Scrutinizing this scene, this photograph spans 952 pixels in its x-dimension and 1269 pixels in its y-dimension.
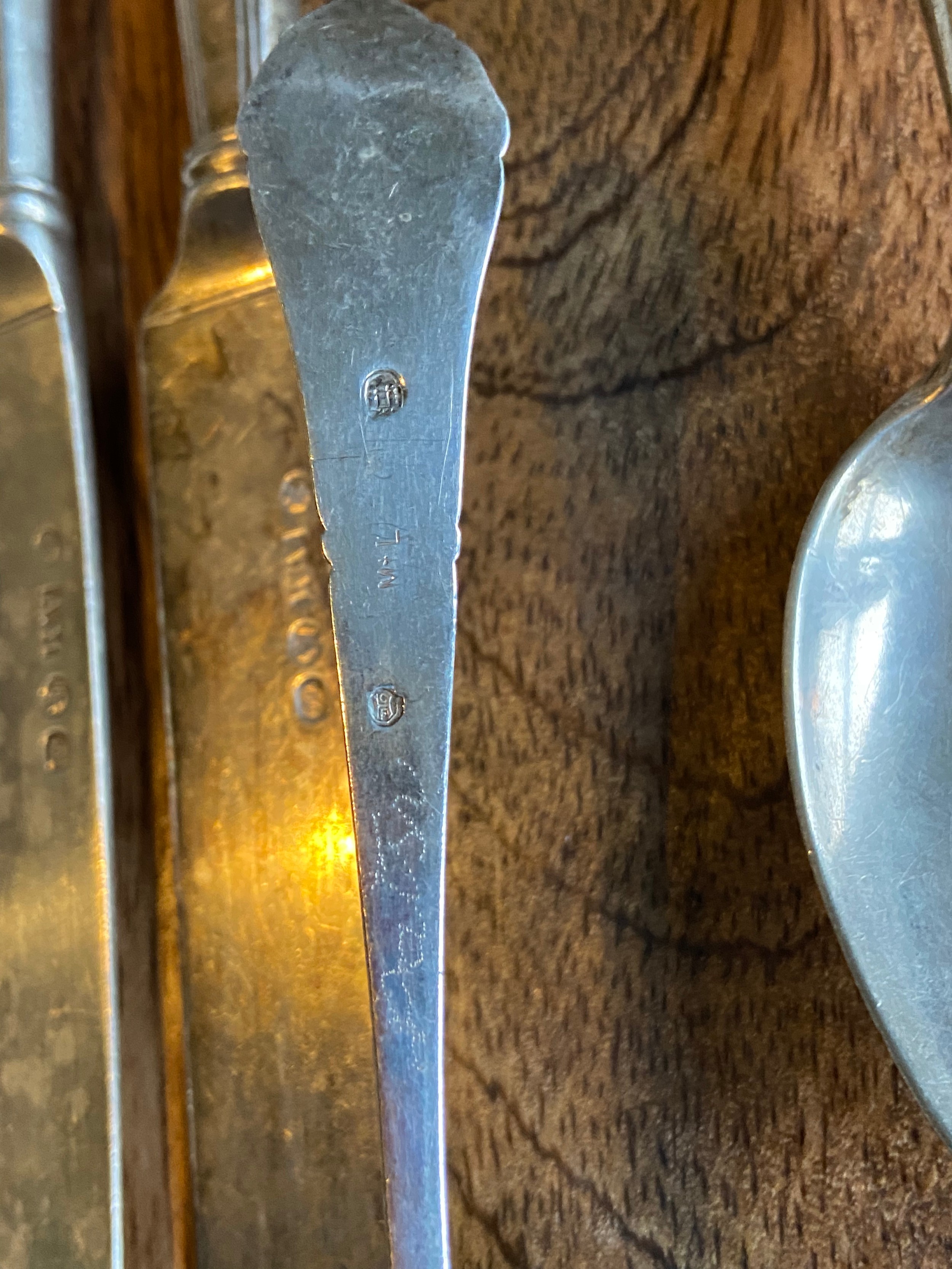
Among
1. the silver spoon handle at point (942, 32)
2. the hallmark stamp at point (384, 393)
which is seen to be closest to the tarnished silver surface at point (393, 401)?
the hallmark stamp at point (384, 393)

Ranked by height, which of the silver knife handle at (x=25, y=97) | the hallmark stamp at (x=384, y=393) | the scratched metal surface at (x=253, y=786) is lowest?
the scratched metal surface at (x=253, y=786)

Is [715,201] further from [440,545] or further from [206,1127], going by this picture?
[206,1127]

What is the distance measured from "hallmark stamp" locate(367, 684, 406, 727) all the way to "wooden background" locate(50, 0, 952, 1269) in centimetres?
6

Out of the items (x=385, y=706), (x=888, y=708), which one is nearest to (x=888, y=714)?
(x=888, y=708)

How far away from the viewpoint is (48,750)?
0.29m

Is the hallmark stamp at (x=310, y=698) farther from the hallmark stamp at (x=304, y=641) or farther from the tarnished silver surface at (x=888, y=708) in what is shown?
the tarnished silver surface at (x=888, y=708)

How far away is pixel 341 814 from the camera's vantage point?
29 cm

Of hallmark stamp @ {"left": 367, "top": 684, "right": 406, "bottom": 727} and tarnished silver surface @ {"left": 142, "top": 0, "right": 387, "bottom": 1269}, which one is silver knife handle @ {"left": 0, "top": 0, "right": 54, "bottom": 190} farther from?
hallmark stamp @ {"left": 367, "top": 684, "right": 406, "bottom": 727}

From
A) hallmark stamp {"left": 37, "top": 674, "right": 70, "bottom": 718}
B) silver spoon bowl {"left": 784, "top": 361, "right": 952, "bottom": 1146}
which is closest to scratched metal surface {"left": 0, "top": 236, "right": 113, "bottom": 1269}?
hallmark stamp {"left": 37, "top": 674, "right": 70, "bottom": 718}

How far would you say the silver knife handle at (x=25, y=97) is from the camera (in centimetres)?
31

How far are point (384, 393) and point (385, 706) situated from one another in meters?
0.07

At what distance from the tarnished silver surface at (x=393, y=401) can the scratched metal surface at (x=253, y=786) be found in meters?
0.04

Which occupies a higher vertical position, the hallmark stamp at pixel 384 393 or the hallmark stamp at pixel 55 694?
the hallmark stamp at pixel 384 393

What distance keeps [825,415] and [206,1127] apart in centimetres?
25
